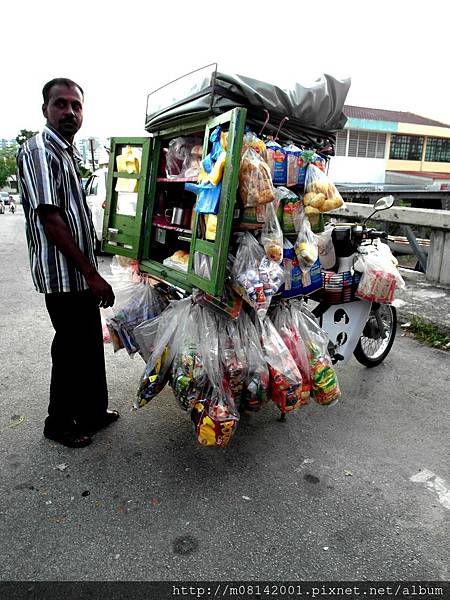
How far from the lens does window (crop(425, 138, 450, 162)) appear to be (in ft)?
106

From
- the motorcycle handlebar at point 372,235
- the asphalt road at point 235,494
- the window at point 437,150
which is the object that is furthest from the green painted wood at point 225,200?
the window at point 437,150

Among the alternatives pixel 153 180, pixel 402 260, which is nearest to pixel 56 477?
pixel 153 180

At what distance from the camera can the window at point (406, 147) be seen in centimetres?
3033

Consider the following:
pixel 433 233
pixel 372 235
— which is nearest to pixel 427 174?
pixel 433 233

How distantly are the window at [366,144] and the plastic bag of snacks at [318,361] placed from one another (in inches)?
1073

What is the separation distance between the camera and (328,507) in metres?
2.27

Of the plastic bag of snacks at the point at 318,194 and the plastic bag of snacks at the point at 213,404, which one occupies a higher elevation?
the plastic bag of snacks at the point at 318,194

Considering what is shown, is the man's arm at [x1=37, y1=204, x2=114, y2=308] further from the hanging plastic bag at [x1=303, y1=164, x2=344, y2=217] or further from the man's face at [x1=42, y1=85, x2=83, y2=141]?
the hanging plastic bag at [x1=303, y1=164, x2=344, y2=217]

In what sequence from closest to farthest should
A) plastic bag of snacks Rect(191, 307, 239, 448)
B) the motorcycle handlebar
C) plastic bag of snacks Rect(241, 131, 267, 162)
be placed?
1. plastic bag of snacks Rect(241, 131, 267, 162)
2. plastic bag of snacks Rect(191, 307, 239, 448)
3. the motorcycle handlebar

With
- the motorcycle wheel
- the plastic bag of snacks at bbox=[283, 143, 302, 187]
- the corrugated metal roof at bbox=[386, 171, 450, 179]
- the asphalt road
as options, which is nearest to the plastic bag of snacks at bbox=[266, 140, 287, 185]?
the plastic bag of snacks at bbox=[283, 143, 302, 187]

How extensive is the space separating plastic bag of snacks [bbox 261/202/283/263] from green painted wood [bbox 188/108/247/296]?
10.0 inches

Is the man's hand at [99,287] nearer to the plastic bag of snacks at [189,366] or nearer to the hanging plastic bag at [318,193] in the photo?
the plastic bag of snacks at [189,366]

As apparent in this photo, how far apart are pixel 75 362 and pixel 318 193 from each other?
5.57 ft

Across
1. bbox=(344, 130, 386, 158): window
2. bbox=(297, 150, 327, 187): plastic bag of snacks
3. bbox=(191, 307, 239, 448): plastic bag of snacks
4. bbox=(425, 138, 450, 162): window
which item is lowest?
bbox=(191, 307, 239, 448): plastic bag of snacks
